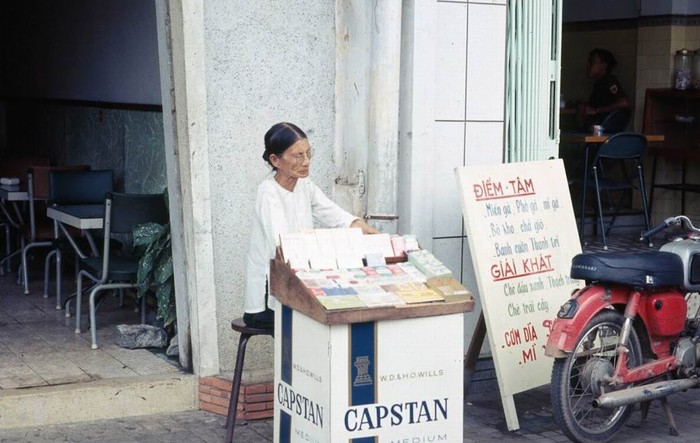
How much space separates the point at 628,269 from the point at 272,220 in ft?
6.11

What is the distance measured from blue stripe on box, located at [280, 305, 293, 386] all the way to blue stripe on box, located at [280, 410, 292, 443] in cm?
16

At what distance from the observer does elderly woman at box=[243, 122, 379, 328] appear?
5.41 m

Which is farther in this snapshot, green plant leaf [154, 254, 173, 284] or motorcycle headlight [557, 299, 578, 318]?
green plant leaf [154, 254, 173, 284]

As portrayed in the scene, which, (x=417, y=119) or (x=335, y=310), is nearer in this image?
(x=335, y=310)

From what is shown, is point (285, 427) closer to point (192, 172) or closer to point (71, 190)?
point (192, 172)

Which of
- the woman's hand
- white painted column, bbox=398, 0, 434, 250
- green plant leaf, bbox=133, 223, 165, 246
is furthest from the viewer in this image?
green plant leaf, bbox=133, 223, 165, 246

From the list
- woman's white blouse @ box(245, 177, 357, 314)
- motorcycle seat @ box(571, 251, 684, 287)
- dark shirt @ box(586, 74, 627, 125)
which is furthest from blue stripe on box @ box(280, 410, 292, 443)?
dark shirt @ box(586, 74, 627, 125)

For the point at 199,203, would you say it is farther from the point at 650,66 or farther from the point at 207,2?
the point at 650,66

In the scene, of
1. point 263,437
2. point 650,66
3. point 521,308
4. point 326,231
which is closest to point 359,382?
point 326,231

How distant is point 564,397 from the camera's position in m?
5.81

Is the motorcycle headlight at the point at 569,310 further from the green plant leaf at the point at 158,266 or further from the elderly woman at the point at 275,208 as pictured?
the green plant leaf at the point at 158,266

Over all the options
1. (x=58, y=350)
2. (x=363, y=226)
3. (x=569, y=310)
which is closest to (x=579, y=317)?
(x=569, y=310)

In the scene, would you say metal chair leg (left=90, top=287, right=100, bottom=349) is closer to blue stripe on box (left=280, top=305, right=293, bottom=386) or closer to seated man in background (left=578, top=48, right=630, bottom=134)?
blue stripe on box (left=280, top=305, right=293, bottom=386)

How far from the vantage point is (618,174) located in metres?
12.3
